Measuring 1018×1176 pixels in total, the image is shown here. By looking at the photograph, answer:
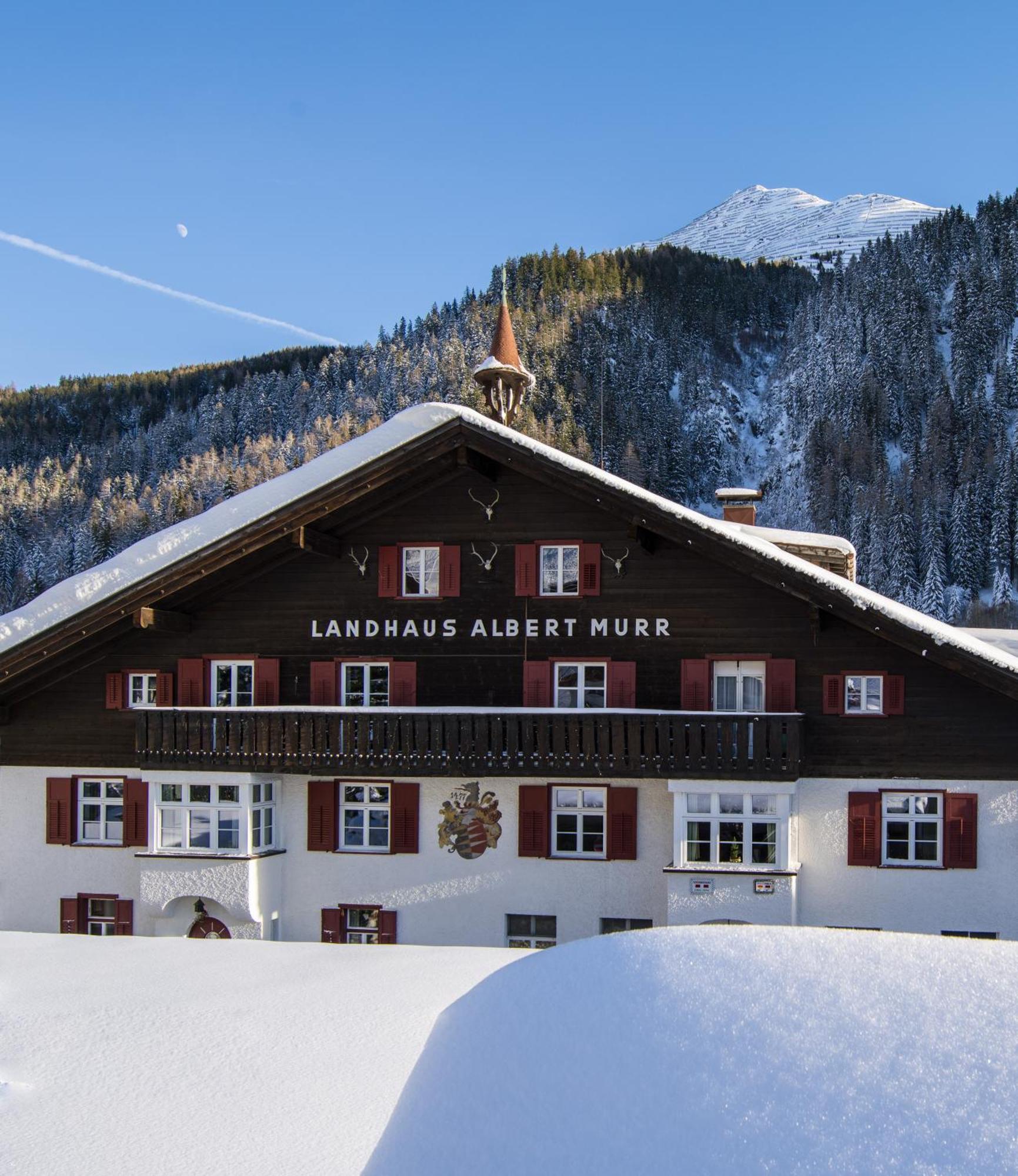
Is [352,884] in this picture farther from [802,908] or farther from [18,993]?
[18,993]

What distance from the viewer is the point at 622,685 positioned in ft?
63.4

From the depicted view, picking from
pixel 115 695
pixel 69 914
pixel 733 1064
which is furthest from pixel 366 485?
pixel 733 1064

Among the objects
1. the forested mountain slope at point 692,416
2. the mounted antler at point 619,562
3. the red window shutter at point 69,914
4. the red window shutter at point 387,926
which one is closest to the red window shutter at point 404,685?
the red window shutter at point 387,926

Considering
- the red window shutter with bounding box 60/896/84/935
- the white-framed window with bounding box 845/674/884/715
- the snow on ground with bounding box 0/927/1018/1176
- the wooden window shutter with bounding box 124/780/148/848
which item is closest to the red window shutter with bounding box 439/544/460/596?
the wooden window shutter with bounding box 124/780/148/848

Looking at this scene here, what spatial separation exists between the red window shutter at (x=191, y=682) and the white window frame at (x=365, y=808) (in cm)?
320

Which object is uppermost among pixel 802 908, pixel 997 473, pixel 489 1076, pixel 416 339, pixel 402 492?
pixel 416 339

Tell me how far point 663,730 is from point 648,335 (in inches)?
7284

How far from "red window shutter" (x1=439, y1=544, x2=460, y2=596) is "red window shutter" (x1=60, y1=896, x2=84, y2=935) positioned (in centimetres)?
865

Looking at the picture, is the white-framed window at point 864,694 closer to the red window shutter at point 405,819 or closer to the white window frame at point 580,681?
the white window frame at point 580,681

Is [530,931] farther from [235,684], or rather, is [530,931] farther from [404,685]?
[235,684]

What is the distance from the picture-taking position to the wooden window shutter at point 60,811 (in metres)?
20.3

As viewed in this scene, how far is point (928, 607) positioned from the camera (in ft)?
342

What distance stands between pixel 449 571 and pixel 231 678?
178 inches

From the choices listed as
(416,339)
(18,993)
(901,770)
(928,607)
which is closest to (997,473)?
(928,607)
